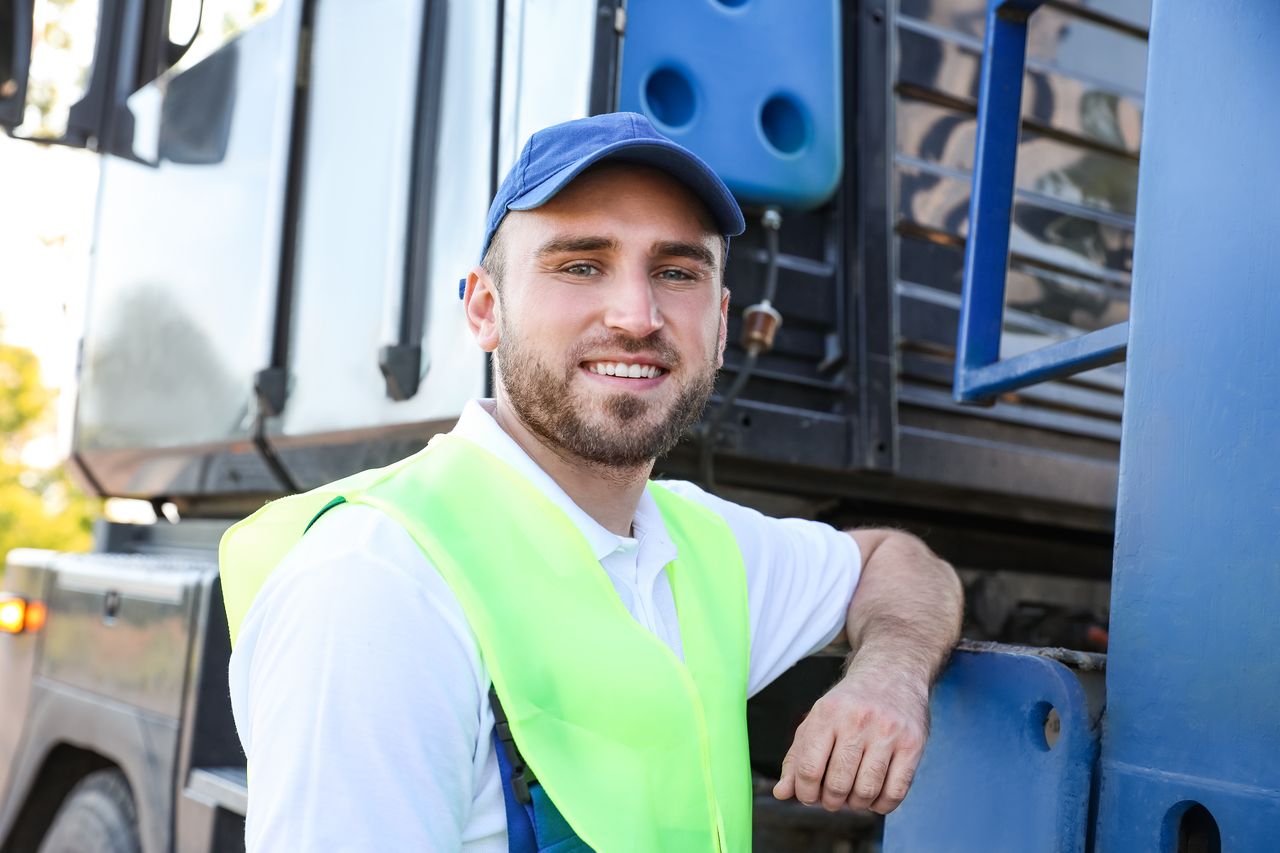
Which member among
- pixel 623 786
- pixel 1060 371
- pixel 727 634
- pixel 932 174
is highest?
pixel 932 174

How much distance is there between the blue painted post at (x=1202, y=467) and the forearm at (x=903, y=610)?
0.33 meters

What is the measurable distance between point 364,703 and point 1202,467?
2.39ft

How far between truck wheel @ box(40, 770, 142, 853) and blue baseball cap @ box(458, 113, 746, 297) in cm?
155

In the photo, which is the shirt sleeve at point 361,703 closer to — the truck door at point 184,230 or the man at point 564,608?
the man at point 564,608

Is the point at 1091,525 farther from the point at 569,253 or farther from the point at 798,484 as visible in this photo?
the point at 569,253

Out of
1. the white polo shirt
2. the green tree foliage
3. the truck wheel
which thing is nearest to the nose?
the white polo shirt

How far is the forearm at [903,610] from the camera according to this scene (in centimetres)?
150

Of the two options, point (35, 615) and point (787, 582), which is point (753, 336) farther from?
point (35, 615)

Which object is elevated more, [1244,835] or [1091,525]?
[1091,525]

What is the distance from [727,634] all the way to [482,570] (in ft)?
1.41

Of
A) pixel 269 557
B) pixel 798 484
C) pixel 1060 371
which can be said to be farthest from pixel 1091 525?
pixel 269 557

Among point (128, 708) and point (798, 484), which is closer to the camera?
point (798, 484)

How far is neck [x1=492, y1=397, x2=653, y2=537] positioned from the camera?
1591 millimetres

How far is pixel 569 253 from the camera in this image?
1.54 m
